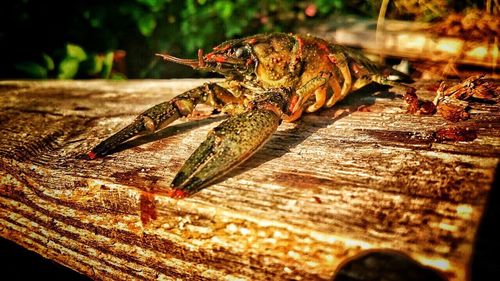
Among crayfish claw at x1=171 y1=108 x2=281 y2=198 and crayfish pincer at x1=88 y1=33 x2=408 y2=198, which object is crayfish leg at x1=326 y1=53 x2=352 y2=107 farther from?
crayfish claw at x1=171 y1=108 x2=281 y2=198

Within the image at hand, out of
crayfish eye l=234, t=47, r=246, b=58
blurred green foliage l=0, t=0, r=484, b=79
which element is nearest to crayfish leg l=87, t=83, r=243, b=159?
crayfish eye l=234, t=47, r=246, b=58

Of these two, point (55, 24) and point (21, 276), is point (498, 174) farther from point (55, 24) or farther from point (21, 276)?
point (55, 24)

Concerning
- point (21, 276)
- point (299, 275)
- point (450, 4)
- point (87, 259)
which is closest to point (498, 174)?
point (299, 275)

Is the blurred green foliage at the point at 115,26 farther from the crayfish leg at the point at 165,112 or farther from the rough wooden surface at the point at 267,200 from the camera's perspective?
the crayfish leg at the point at 165,112

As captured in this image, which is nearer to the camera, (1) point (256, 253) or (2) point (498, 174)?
(1) point (256, 253)

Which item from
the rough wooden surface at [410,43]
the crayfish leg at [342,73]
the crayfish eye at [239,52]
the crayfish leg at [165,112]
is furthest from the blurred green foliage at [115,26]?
the crayfish leg at [165,112]

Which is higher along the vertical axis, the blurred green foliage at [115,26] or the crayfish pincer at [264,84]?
the blurred green foliage at [115,26]
